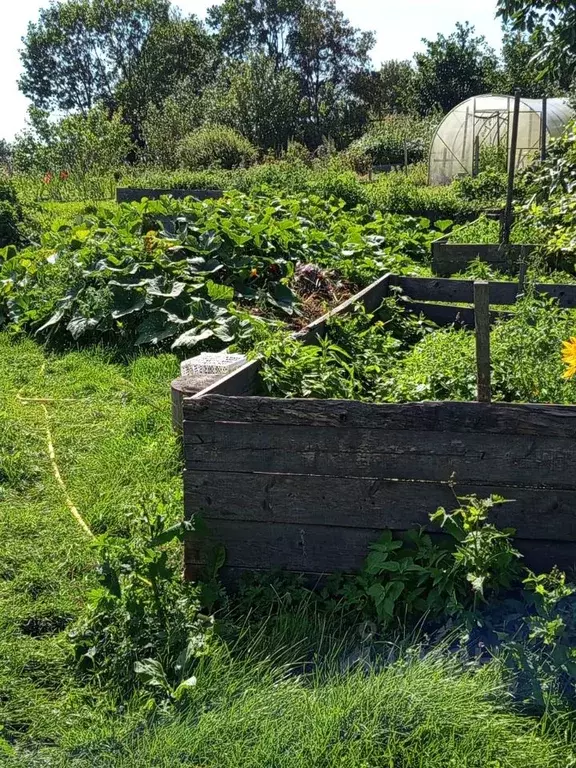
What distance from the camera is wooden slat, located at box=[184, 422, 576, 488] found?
304 cm

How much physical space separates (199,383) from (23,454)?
45.7 inches

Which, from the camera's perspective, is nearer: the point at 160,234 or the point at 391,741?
the point at 391,741

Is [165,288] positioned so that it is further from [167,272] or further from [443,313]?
[443,313]

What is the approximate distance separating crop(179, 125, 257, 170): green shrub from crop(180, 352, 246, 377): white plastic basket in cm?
2339

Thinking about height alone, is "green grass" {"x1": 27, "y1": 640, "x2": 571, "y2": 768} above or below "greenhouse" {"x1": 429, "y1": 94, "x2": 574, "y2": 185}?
below

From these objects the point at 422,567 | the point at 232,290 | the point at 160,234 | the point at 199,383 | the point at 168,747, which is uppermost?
the point at 160,234

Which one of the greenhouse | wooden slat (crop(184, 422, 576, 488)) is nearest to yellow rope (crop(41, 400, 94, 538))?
wooden slat (crop(184, 422, 576, 488))

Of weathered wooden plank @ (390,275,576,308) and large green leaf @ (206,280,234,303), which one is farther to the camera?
large green leaf @ (206,280,234,303)

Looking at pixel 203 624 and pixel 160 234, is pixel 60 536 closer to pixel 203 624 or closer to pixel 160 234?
pixel 203 624

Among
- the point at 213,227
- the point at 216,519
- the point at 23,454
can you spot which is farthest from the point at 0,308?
the point at 216,519

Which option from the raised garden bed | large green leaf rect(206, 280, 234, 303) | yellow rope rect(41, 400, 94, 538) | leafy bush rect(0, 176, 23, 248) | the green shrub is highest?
the green shrub

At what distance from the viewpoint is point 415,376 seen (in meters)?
4.23

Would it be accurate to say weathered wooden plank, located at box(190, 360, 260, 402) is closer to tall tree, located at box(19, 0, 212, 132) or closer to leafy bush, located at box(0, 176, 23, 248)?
leafy bush, located at box(0, 176, 23, 248)

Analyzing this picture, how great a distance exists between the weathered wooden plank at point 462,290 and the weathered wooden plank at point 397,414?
2.99 meters
